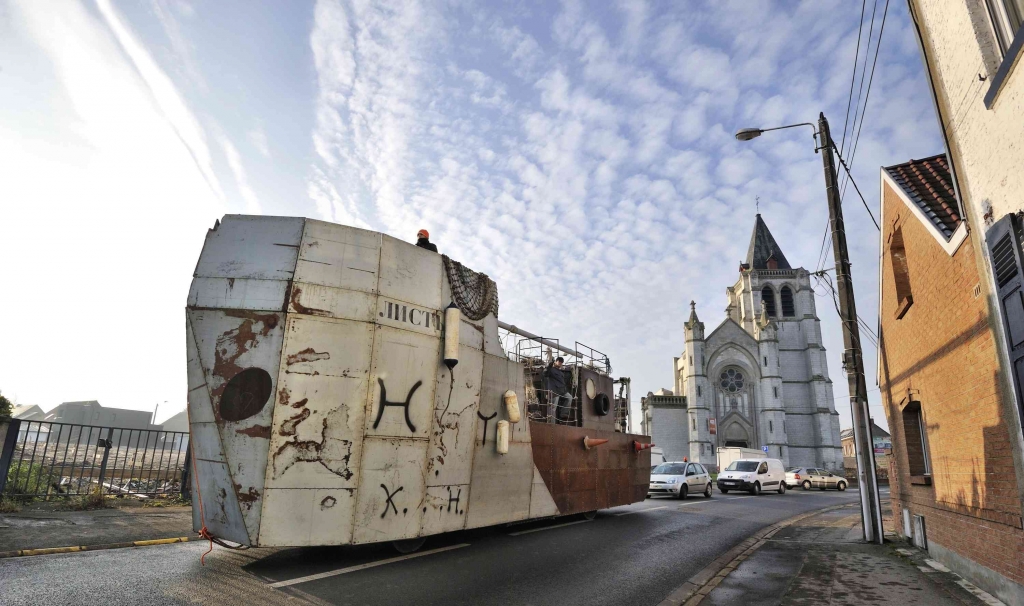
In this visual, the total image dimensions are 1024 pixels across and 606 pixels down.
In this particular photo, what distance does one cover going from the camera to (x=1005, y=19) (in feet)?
16.0

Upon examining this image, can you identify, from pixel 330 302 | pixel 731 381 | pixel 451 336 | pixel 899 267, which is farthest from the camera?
pixel 731 381

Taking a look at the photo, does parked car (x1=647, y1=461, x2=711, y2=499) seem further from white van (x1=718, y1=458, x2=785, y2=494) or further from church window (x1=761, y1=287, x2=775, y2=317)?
church window (x1=761, y1=287, x2=775, y2=317)

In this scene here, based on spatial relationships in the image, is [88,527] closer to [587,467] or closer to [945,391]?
[587,467]

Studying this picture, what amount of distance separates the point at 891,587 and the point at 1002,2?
6.57m

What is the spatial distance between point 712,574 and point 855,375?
5728 mm

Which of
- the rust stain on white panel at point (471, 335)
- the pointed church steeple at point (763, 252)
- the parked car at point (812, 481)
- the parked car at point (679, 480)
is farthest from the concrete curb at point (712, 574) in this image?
the pointed church steeple at point (763, 252)

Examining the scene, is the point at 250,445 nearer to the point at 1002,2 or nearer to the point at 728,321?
the point at 1002,2

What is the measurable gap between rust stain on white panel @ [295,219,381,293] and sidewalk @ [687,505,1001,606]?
5752 mm

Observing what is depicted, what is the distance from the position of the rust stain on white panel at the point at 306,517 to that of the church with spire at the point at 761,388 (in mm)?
46027

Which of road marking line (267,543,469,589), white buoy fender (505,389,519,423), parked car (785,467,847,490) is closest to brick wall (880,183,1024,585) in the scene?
white buoy fender (505,389,519,423)

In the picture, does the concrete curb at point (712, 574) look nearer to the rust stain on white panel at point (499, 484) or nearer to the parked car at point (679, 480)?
the rust stain on white panel at point (499, 484)

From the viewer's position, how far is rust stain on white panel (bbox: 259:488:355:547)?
6.00 m

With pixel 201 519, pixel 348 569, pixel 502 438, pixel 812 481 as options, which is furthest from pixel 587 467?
pixel 812 481

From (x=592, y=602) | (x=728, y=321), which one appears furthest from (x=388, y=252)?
(x=728, y=321)
